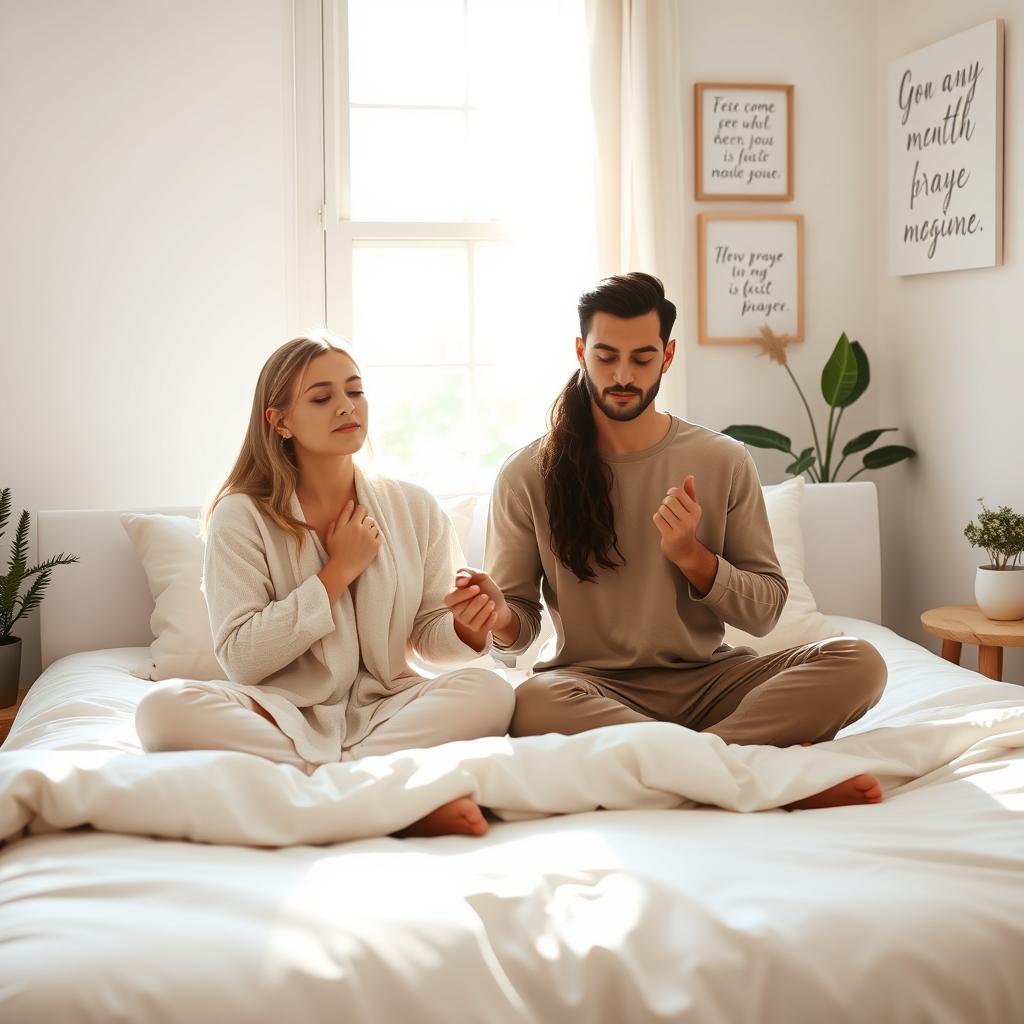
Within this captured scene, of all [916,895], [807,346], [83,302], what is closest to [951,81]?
[807,346]

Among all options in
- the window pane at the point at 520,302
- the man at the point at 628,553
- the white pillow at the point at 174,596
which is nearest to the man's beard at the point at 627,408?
the man at the point at 628,553

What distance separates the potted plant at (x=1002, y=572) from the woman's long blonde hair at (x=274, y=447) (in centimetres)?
182

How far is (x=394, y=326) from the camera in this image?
3756 mm

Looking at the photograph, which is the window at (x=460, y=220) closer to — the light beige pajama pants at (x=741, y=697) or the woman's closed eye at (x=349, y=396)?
the woman's closed eye at (x=349, y=396)

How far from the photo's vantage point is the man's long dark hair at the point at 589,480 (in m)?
2.36

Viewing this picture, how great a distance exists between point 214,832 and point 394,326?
2.35 meters

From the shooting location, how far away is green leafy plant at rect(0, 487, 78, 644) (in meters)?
3.01

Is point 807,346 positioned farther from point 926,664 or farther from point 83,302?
point 83,302

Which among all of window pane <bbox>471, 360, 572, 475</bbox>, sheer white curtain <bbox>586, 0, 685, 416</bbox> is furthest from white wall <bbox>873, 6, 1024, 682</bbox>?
window pane <bbox>471, 360, 572, 475</bbox>

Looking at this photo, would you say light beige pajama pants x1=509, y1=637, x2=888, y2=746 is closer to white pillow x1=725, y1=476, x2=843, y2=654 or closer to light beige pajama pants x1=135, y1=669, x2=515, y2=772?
light beige pajama pants x1=135, y1=669, x2=515, y2=772

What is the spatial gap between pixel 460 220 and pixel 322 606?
1.90 m

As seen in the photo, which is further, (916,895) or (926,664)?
(926,664)

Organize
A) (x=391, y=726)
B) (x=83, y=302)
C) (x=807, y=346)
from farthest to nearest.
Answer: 1. (x=807, y=346)
2. (x=83, y=302)
3. (x=391, y=726)

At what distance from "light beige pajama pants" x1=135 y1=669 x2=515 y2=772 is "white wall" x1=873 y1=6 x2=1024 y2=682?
194 centimetres
